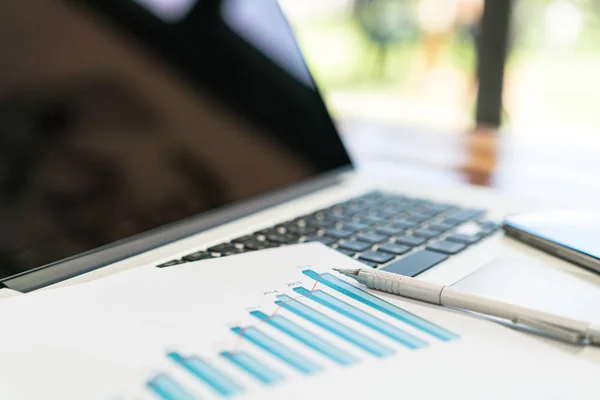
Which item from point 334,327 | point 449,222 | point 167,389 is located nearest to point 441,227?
point 449,222

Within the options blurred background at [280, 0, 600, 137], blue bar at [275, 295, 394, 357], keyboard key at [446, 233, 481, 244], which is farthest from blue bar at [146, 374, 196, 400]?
blurred background at [280, 0, 600, 137]

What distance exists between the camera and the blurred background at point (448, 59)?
1364 mm

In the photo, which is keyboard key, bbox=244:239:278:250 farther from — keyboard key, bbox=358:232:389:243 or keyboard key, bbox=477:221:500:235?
keyboard key, bbox=477:221:500:235

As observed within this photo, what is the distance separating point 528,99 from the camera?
4.82 ft

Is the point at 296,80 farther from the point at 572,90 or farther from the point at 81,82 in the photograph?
the point at 572,90

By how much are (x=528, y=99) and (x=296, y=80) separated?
91 centimetres

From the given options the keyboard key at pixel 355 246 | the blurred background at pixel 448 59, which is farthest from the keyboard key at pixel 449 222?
the blurred background at pixel 448 59

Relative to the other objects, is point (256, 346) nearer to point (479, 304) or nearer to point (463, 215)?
point (479, 304)

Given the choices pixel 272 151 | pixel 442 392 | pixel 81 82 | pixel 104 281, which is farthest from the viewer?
pixel 272 151

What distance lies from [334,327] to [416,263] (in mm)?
135

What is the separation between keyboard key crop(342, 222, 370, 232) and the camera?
578mm

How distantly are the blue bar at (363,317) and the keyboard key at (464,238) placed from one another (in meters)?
0.17

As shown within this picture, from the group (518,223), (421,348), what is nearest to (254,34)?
(518,223)

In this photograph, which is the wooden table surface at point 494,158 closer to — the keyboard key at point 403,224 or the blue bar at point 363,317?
the keyboard key at point 403,224
